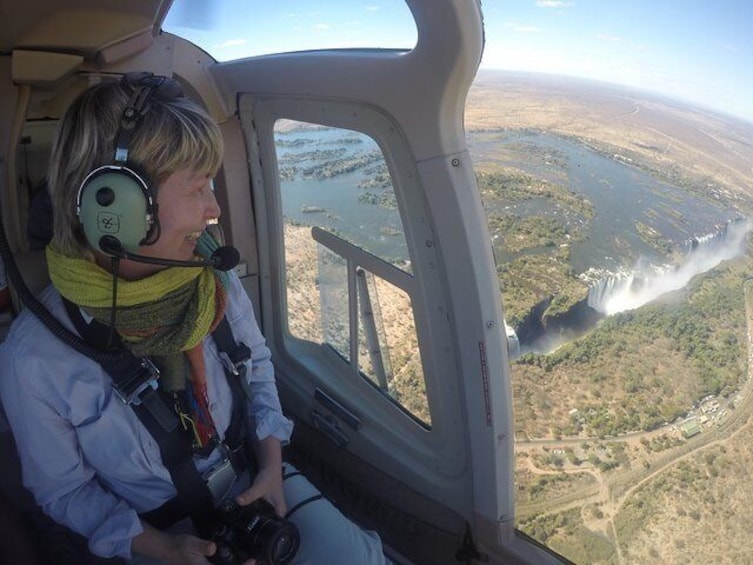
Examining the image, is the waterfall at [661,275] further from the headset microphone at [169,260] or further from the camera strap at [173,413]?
the headset microphone at [169,260]

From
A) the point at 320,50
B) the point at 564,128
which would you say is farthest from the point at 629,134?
the point at 320,50

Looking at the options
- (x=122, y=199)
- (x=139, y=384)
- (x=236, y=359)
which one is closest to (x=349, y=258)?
(x=236, y=359)

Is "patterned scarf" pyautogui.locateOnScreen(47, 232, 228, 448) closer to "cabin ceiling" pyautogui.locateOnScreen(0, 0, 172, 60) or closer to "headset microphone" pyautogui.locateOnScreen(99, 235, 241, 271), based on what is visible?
"headset microphone" pyautogui.locateOnScreen(99, 235, 241, 271)

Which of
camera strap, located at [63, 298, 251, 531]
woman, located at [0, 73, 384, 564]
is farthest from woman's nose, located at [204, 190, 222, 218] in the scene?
camera strap, located at [63, 298, 251, 531]

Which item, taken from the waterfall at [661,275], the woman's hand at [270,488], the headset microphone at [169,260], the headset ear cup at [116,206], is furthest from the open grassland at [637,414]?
the headset ear cup at [116,206]

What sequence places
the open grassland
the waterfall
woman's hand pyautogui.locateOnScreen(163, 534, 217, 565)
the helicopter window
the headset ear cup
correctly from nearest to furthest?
1. the headset ear cup
2. woman's hand pyautogui.locateOnScreen(163, 534, 217, 565)
3. the helicopter window
4. the open grassland
5. the waterfall

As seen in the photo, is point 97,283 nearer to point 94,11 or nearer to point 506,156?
point 94,11
